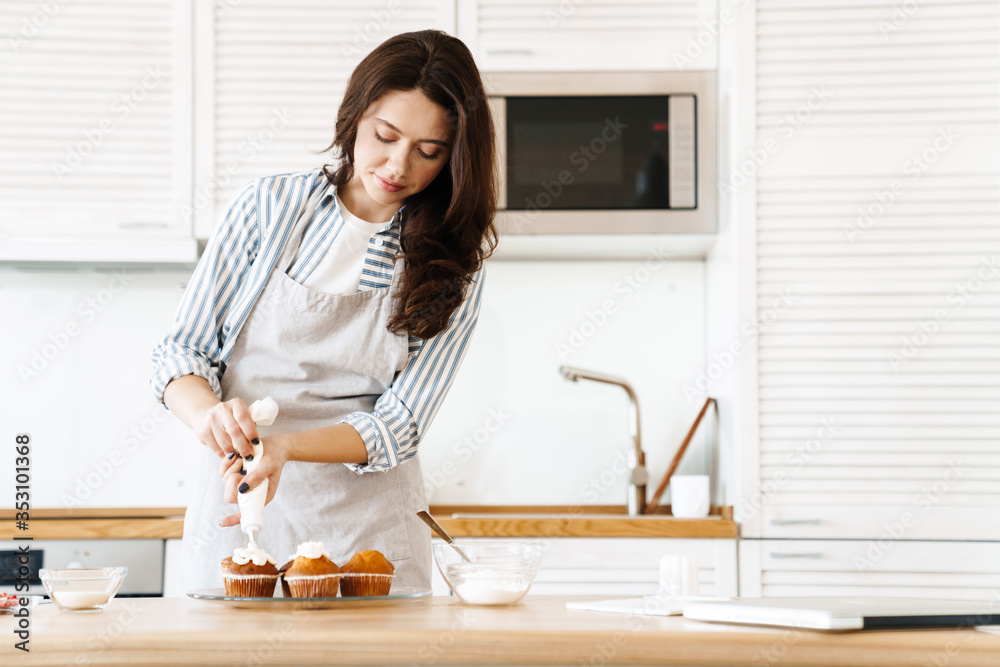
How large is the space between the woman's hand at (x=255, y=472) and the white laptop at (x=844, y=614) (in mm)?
462

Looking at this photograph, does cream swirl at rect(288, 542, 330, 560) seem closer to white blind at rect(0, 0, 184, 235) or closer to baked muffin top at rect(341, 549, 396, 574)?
baked muffin top at rect(341, 549, 396, 574)

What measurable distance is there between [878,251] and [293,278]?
1.50 m

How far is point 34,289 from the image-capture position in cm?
260

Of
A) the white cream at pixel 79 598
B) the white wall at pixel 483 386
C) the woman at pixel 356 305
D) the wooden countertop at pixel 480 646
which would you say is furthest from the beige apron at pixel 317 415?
the white wall at pixel 483 386

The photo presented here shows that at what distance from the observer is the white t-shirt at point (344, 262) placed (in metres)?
1.38

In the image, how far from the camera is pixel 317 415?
1.32 metres

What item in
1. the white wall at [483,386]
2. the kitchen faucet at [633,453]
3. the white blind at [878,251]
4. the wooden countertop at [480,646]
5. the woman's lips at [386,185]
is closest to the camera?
the wooden countertop at [480,646]

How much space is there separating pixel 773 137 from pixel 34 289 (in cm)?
207

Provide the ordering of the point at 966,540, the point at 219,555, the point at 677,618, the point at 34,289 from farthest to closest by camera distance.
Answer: the point at 34,289 → the point at 966,540 → the point at 219,555 → the point at 677,618

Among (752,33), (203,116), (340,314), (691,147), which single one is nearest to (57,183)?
(203,116)

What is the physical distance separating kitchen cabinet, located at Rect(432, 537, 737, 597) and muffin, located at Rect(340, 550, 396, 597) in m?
1.16

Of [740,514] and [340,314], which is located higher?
[340,314]

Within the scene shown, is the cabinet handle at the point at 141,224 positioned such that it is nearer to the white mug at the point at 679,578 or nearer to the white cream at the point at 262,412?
the white cream at the point at 262,412

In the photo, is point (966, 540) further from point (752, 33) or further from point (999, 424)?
point (752, 33)
